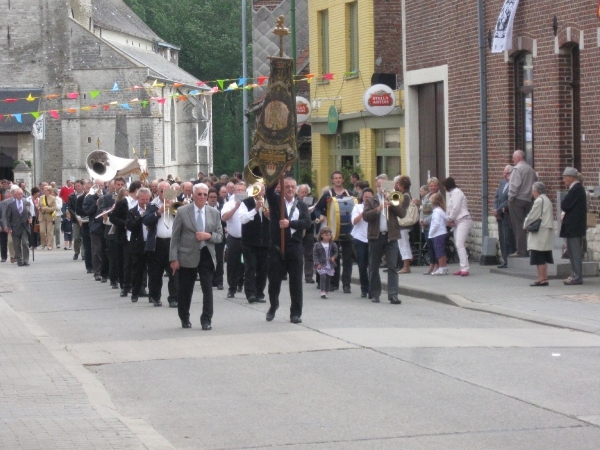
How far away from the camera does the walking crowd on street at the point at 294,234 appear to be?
1313 cm

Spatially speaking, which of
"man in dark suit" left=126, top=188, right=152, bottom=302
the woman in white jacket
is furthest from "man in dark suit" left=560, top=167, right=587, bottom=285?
"man in dark suit" left=126, top=188, right=152, bottom=302

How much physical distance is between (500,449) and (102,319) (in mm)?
8731

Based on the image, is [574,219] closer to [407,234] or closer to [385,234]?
[385,234]

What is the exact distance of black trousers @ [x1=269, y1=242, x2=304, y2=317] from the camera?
43.2 ft

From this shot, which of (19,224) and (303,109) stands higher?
(303,109)

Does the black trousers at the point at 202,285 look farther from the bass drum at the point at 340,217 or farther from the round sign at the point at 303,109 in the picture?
the round sign at the point at 303,109

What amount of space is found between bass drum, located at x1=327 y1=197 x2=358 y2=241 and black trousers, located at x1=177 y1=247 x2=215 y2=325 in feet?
13.8

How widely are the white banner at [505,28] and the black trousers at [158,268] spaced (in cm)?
749

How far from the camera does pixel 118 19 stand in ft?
251

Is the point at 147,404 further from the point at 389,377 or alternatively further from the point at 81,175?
the point at 81,175

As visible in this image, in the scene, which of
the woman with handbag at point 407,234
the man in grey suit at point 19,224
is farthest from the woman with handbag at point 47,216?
the woman with handbag at point 407,234

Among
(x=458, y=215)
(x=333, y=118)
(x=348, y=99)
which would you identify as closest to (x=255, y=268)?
(x=458, y=215)

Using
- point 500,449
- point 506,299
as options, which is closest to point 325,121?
point 506,299

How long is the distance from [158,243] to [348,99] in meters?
12.9
